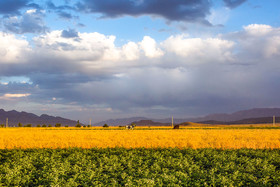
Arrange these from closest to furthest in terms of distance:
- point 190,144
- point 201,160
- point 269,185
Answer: point 269,185
point 201,160
point 190,144

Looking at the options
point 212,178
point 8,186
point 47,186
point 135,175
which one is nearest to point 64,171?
point 47,186

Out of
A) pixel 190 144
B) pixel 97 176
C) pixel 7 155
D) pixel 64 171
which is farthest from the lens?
pixel 190 144

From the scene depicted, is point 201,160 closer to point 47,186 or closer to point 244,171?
point 244,171

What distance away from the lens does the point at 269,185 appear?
10531 millimetres

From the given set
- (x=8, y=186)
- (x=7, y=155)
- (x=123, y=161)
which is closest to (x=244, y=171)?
(x=123, y=161)

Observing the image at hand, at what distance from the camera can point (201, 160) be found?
50.5 feet

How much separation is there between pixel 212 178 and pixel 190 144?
1552 centimetres

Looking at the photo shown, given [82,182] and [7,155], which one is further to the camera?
[7,155]

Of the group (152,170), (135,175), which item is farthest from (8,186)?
(152,170)

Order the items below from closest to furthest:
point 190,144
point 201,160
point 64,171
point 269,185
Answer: point 269,185
point 64,171
point 201,160
point 190,144

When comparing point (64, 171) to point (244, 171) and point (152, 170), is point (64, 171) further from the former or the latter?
point (244, 171)

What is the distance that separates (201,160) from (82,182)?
23.5 feet

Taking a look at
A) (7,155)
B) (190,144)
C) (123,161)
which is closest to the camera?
(123,161)

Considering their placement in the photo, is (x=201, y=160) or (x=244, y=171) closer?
(x=244, y=171)
